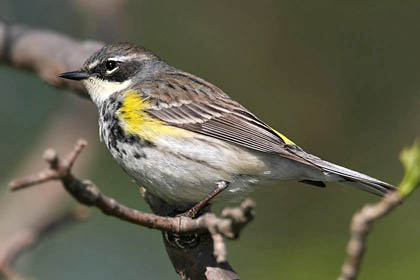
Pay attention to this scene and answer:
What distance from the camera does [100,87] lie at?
5211 millimetres

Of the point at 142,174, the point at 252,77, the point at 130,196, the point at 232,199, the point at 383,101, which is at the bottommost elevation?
the point at 130,196

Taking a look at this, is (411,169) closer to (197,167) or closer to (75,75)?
(197,167)

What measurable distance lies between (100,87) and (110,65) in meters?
0.22

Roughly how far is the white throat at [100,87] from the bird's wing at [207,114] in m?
0.23

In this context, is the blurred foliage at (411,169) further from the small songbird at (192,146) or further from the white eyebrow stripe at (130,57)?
the white eyebrow stripe at (130,57)

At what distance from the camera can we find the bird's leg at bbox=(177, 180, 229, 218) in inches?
169

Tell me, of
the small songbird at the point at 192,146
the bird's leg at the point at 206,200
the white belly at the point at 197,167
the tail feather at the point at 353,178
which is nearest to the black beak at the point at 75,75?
the small songbird at the point at 192,146

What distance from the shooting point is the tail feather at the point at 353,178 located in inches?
165

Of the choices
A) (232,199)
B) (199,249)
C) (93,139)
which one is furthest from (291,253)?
(93,139)

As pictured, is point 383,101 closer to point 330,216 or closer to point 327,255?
point 330,216

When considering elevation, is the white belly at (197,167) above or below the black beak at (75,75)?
above

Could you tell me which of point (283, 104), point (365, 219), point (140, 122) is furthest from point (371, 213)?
point (283, 104)

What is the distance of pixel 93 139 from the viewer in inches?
247

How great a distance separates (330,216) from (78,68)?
7.96ft
